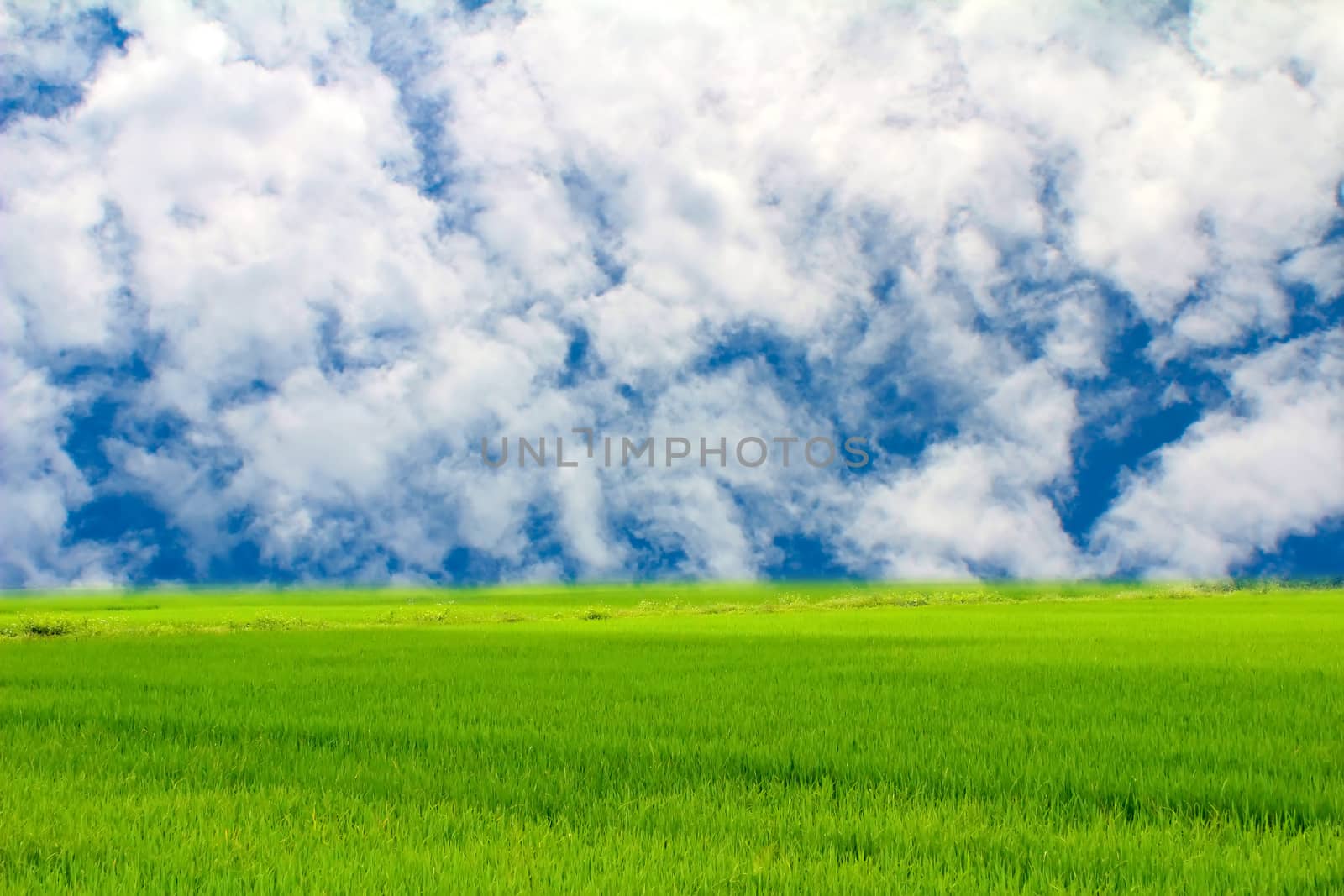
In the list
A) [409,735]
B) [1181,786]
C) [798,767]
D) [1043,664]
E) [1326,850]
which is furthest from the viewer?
[1043,664]

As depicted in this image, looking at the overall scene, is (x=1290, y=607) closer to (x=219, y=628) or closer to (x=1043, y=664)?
(x=1043, y=664)

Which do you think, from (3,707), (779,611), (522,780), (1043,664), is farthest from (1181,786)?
(779,611)

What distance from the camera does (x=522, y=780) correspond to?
18.3 ft

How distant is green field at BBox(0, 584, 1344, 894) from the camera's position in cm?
406

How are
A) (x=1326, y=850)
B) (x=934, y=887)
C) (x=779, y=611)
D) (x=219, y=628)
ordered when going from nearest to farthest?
(x=934, y=887) → (x=1326, y=850) → (x=219, y=628) → (x=779, y=611)

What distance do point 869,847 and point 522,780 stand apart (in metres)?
2.18

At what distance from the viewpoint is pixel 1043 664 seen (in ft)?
40.4

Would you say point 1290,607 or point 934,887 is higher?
point 934,887

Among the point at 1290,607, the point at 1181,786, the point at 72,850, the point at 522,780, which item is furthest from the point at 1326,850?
the point at 1290,607

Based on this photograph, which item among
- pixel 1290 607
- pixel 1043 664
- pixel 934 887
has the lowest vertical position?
pixel 1290 607

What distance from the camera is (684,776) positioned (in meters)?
5.84

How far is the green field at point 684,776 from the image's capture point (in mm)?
4059

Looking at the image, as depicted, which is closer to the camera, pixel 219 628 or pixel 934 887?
pixel 934 887

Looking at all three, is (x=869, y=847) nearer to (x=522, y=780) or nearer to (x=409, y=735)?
(x=522, y=780)
